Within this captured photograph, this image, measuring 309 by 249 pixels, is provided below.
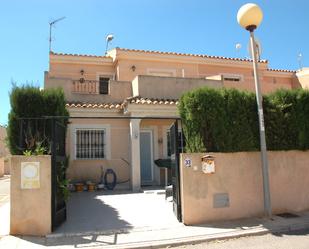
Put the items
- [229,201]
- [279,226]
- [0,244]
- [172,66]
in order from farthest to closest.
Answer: [172,66] → [229,201] → [279,226] → [0,244]

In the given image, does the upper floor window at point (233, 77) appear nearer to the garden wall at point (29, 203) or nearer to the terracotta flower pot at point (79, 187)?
the terracotta flower pot at point (79, 187)

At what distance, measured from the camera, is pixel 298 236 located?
7145 millimetres

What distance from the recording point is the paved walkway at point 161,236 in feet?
22.2

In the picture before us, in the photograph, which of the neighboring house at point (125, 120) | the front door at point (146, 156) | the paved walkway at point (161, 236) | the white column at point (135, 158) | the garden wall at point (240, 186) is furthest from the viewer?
the front door at point (146, 156)

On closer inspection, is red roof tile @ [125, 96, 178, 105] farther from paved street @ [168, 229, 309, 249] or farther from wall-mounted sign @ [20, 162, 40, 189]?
paved street @ [168, 229, 309, 249]

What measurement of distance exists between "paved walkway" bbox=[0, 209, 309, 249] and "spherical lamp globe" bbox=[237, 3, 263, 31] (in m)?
5.04

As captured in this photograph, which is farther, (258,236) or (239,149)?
(239,149)

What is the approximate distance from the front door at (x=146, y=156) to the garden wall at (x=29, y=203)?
8.77m

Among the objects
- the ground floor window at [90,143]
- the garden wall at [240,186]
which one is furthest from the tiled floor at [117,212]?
the ground floor window at [90,143]

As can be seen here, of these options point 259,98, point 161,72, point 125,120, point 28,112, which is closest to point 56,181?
point 28,112

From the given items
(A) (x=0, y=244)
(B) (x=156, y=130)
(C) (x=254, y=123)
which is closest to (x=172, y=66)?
(B) (x=156, y=130)

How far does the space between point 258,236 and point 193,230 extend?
4.68 ft

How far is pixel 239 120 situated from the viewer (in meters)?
8.88

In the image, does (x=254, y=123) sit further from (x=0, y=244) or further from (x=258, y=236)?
(x=0, y=244)
